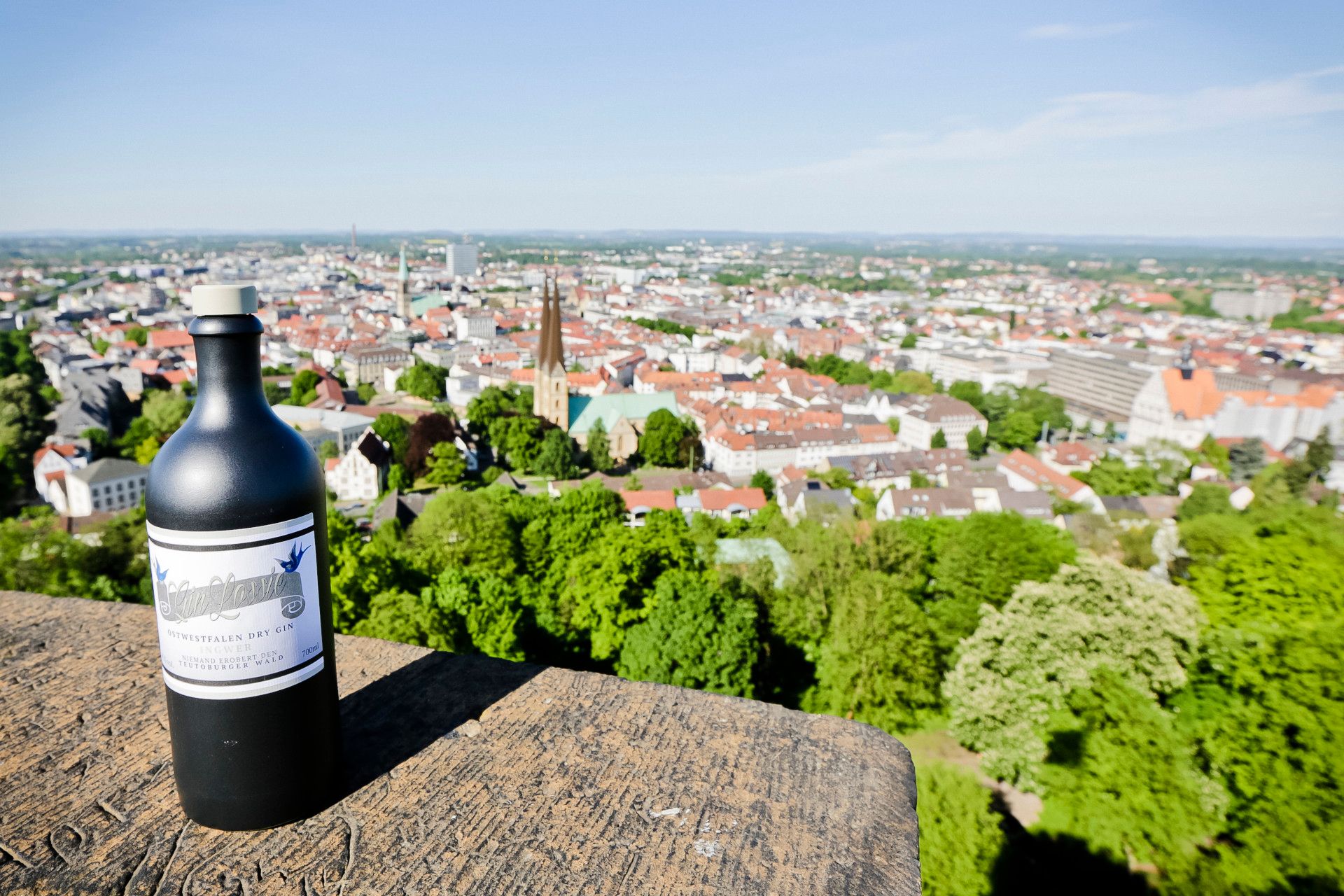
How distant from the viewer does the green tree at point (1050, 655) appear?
42.3ft

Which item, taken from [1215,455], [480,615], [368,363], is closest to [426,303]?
[368,363]

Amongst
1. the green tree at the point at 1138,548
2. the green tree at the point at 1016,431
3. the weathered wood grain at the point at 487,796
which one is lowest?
the green tree at the point at 1016,431

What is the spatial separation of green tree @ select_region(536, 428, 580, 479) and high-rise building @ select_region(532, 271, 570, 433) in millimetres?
5107

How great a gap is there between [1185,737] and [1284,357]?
3296 inches

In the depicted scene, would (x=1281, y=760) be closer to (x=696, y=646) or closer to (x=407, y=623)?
(x=696, y=646)

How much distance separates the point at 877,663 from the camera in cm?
1377

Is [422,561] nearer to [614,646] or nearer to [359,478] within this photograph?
[614,646]

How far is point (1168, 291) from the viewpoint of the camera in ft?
503

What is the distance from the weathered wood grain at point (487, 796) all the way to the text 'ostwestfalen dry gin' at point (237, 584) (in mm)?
179

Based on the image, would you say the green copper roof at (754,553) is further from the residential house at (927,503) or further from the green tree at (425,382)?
the green tree at (425,382)

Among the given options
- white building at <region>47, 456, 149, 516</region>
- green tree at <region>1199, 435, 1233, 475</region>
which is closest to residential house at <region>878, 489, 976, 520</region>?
green tree at <region>1199, 435, 1233, 475</region>

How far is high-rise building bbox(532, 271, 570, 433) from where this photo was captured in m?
44.2

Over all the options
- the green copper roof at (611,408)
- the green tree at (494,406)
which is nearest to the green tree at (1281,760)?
the green copper roof at (611,408)

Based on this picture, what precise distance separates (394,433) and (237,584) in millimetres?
39610
